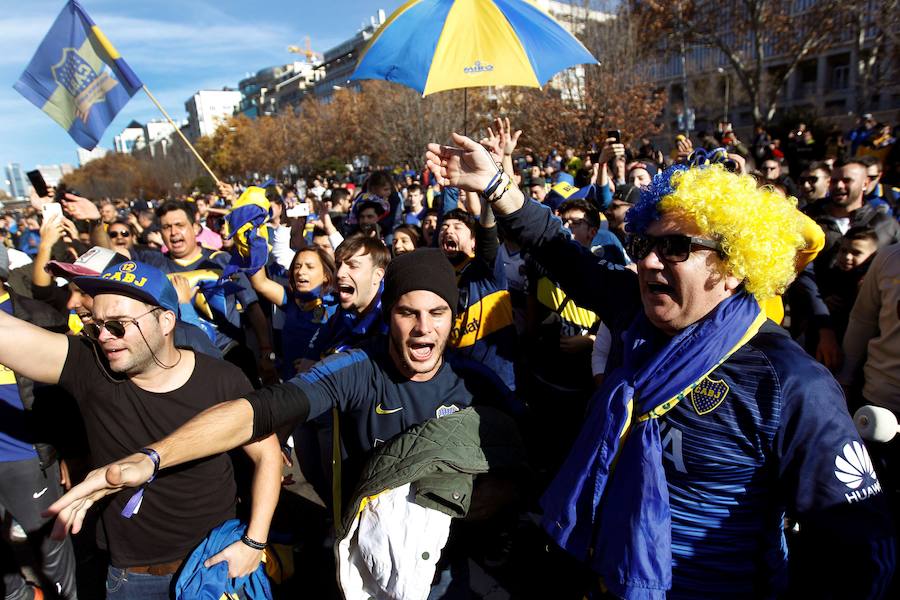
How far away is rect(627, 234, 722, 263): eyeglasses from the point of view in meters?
1.52

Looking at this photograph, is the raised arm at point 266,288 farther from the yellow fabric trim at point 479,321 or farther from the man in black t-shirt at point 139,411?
the man in black t-shirt at point 139,411

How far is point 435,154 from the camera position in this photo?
220cm

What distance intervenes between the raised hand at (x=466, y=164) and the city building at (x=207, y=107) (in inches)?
5270

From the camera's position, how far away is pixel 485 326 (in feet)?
10.5

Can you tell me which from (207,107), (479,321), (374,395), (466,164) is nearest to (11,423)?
(374,395)

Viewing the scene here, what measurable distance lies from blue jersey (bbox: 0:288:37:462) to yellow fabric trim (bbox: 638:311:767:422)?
9.83 ft

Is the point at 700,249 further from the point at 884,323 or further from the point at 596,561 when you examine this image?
the point at 884,323

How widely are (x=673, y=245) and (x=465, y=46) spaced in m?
2.88

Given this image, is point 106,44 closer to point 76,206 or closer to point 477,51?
point 76,206

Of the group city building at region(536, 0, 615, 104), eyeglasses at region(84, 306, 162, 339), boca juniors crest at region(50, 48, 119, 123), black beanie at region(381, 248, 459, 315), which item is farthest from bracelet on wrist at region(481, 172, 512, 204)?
city building at region(536, 0, 615, 104)

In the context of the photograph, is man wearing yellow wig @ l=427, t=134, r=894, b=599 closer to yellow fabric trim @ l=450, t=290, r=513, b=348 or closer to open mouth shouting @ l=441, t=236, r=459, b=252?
yellow fabric trim @ l=450, t=290, r=513, b=348

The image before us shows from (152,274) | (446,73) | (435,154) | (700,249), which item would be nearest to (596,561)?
(700,249)

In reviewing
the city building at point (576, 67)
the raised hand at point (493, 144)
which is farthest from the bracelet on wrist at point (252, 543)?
the city building at point (576, 67)

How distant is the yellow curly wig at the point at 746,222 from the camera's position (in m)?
1.48
